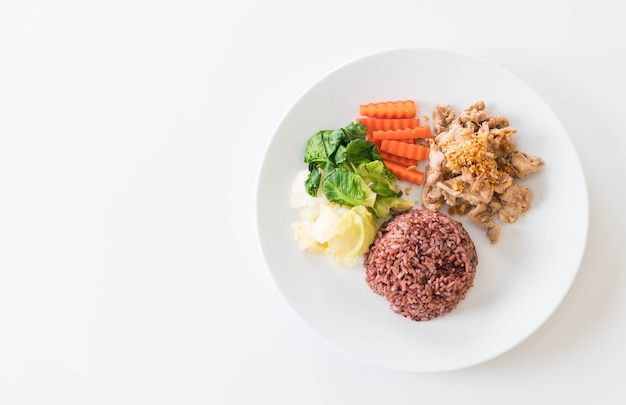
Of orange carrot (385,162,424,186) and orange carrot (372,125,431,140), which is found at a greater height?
orange carrot (372,125,431,140)

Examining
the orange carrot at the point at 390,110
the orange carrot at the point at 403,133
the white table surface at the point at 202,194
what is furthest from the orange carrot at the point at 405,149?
the white table surface at the point at 202,194

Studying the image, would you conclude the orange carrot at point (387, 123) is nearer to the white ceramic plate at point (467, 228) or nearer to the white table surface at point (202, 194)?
the white ceramic plate at point (467, 228)

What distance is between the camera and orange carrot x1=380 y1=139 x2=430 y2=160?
413 cm

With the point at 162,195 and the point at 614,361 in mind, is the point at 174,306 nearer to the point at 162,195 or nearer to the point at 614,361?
the point at 162,195

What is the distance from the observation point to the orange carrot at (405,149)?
13.6 ft

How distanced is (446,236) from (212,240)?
1.80 m

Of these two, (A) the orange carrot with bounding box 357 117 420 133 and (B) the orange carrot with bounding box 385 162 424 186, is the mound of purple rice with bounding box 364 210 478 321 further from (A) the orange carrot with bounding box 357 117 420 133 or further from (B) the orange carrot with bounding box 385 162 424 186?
(A) the orange carrot with bounding box 357 117 420 133

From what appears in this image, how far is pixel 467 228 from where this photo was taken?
4.20 meters

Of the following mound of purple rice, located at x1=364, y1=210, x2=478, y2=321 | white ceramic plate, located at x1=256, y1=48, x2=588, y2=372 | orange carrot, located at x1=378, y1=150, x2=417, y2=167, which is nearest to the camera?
mound of purple rice, located at x1=364, y1=210, x2=478, y2=321

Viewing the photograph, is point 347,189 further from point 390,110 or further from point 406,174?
point 390,110

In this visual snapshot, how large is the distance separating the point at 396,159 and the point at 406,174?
0.15m

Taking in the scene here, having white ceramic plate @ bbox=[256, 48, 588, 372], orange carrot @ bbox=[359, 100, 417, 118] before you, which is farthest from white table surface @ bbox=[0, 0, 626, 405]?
orange carrot @ bbox=[359, 100, 417, 118]

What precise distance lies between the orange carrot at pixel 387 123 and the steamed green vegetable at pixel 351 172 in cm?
9

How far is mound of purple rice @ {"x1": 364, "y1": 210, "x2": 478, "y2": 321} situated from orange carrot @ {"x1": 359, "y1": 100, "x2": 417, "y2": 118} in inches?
30.9
